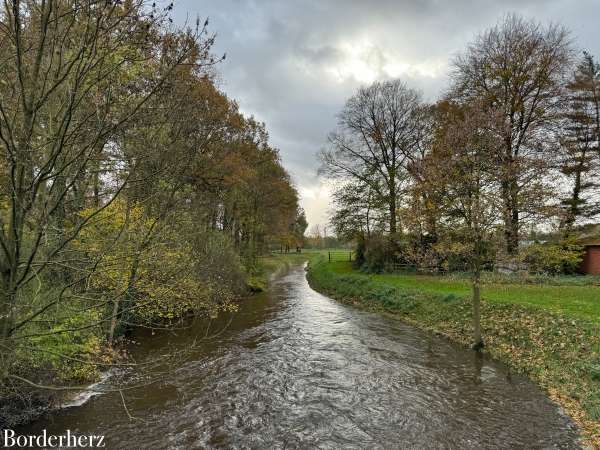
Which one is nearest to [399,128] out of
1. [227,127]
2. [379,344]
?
[227,127]

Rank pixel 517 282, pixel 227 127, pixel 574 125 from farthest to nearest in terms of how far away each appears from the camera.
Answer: pixel 574 125, pixel 227 127, pixel 517 282

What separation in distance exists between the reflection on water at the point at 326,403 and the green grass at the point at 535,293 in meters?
3.27

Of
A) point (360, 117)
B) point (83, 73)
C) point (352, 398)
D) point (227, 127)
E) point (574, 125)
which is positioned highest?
point (360, 117)

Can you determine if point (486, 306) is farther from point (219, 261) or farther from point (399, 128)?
point (399, 128)

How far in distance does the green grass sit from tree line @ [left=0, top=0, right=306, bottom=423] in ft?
33.8

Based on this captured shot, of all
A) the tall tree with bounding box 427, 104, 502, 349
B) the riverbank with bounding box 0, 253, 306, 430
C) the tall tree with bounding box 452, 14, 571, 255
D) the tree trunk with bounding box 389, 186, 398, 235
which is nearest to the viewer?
the riverbank with bounding box 0, 253, 306, 430

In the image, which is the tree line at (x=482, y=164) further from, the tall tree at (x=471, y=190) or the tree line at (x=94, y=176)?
the tree line at (x=94, y=176)

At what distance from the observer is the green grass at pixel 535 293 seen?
11426 mm

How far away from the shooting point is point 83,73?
3.02 meters

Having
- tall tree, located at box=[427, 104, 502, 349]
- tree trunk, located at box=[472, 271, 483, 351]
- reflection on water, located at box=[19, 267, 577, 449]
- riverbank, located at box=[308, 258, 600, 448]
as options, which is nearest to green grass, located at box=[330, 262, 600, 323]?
riverbank, located at box=[308, 258, 600, 448]

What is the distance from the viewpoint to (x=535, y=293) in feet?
48.8

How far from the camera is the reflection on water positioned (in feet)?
20.5

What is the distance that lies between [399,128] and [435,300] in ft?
57.1

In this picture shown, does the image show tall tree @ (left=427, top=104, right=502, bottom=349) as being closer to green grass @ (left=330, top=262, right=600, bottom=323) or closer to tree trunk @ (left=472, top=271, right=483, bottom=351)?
tree trunk @ (left=472, top=271, right=483, bottom=351)
